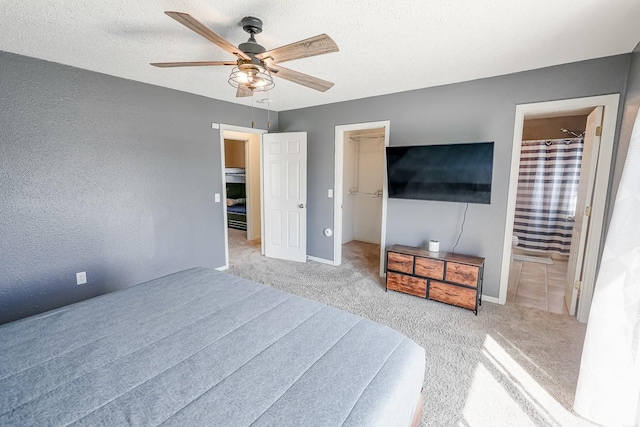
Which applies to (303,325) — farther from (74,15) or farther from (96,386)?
(74,15)

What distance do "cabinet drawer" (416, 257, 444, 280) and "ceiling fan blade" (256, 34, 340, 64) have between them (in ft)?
7.57

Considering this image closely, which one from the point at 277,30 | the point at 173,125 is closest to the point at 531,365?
the point at 277,30

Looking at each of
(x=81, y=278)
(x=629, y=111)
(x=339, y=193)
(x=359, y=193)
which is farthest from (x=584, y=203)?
(x=81, y=278)

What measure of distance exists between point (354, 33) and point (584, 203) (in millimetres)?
2683

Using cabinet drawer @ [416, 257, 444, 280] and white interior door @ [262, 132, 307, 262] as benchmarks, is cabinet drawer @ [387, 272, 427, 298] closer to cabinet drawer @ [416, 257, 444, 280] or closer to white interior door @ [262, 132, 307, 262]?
cabinet drawer @ [416, 257, 444, 280]

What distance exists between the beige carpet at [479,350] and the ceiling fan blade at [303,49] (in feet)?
6.98

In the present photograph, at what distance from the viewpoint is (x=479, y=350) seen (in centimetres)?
224

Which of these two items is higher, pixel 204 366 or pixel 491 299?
pixel 204 366

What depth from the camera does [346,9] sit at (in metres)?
1.73

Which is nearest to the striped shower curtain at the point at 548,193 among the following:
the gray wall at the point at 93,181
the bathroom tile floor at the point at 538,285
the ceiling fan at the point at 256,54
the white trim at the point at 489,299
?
the bathroom tile floor at the point at 538,285

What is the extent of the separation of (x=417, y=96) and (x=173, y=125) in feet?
9.42

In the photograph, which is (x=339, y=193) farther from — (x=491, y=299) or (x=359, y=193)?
(x=491, y=299)

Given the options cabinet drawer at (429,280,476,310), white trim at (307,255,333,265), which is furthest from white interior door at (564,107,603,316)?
white trim at (307,255,333,265)

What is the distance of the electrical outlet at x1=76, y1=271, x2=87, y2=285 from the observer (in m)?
2.79
